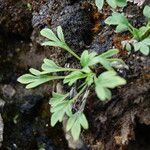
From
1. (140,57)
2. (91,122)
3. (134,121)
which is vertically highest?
(140,57)

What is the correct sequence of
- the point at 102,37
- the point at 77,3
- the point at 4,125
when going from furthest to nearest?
the point at 4,125 → the point at 77,3 → the point at 102,37

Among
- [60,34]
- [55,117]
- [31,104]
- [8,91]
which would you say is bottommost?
[31,104]

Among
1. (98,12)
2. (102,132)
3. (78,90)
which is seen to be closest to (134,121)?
(102,132)

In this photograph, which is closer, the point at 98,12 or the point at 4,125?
the point at 98,12

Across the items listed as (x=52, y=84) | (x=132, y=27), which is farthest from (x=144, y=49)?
(x=52, y=84)

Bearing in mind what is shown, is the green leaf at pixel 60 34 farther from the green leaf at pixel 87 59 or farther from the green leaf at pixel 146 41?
the green leaf at pixel 146 41

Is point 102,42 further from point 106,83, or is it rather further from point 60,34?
point 106,83

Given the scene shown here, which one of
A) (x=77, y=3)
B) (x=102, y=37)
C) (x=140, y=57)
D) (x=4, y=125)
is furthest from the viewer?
(x=4, y=125)

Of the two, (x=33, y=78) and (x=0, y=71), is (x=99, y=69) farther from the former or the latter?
(x=0, y=71)

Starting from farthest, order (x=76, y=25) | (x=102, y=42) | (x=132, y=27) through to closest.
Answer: (x=76, y=25) < (x=102, y=42) < (x=132, y=27)

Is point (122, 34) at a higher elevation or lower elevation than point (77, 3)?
lower
